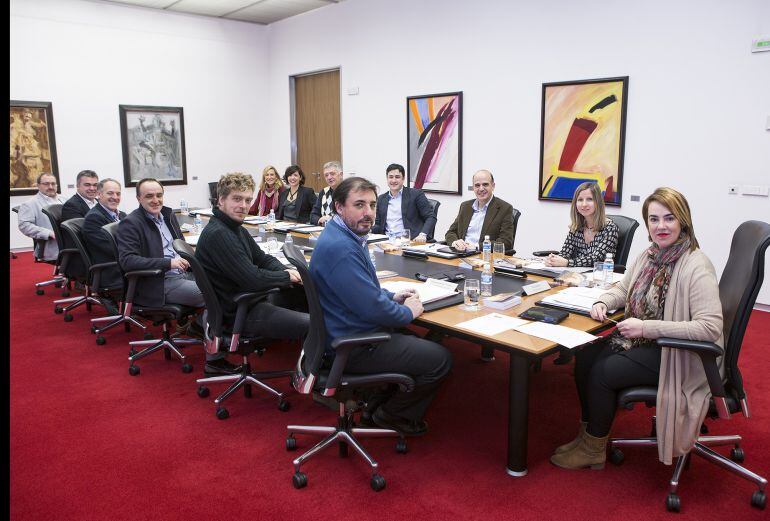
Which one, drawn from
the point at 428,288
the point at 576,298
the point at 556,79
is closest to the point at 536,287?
the point at 576,298

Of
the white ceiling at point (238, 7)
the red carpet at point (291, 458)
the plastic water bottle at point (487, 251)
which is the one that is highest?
the white ceiling at point (238, 7)

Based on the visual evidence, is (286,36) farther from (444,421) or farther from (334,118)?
(444,421)

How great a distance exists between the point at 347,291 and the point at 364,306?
94mm

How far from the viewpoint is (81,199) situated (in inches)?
220

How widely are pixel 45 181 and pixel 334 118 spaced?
4162 mm

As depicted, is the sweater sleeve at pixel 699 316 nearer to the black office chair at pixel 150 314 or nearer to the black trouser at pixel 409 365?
the black trouser at pixel 409 365

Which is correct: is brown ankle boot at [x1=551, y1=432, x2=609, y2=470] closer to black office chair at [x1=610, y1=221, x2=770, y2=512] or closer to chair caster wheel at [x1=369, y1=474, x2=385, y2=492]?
black office chair at [x1=610, y1=221, x2=770, y2=512]

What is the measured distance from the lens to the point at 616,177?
5789mm

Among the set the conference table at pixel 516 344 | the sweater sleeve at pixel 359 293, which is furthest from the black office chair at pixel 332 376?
the conference table at pixel 516 344

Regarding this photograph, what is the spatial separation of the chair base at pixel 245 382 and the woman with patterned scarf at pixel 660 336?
5.02ft

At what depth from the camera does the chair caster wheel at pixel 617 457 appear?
8.80 ft

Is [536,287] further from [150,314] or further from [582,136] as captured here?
[582,136]

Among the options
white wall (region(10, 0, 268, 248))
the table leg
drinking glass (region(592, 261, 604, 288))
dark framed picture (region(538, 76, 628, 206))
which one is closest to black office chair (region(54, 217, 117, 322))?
the table leg

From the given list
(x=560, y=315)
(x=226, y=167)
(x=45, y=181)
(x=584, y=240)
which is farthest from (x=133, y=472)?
(x=226, y=167)
